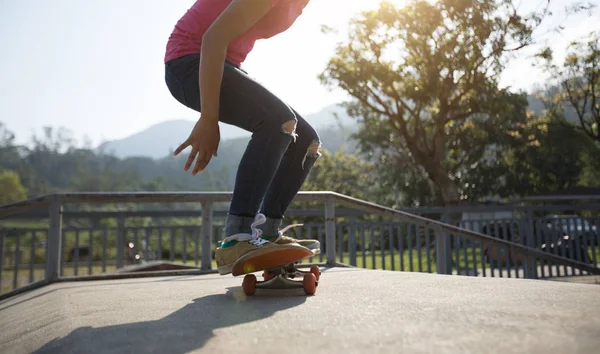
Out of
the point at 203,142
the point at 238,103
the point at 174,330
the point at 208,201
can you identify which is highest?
the point at 238,103

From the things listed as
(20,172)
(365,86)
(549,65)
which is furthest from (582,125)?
(20,172)

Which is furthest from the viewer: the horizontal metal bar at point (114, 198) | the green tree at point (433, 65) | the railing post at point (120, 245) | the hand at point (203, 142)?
the green tree at point (433, 65)

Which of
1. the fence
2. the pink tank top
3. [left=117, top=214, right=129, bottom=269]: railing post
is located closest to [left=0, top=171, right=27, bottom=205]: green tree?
the fence

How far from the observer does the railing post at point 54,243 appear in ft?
13.6

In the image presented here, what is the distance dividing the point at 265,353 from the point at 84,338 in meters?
0.59

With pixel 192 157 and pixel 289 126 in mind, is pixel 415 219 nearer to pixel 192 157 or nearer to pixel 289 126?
pixel 289 126

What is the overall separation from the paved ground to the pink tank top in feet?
4.23

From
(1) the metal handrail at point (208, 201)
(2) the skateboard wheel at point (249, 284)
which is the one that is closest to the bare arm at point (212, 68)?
(2) the skateboard wheel at point (249, 284)

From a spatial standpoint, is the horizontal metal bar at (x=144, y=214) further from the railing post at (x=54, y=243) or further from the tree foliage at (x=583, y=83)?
the tree foliage at (x=583, y=83)

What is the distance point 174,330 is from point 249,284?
2.66 ft

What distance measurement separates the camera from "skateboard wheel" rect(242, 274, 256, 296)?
2285 millimetres

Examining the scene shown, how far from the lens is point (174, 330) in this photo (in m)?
1.50

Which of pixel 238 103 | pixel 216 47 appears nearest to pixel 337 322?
pixel 238 103

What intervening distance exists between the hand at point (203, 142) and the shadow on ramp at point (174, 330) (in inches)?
25.2
